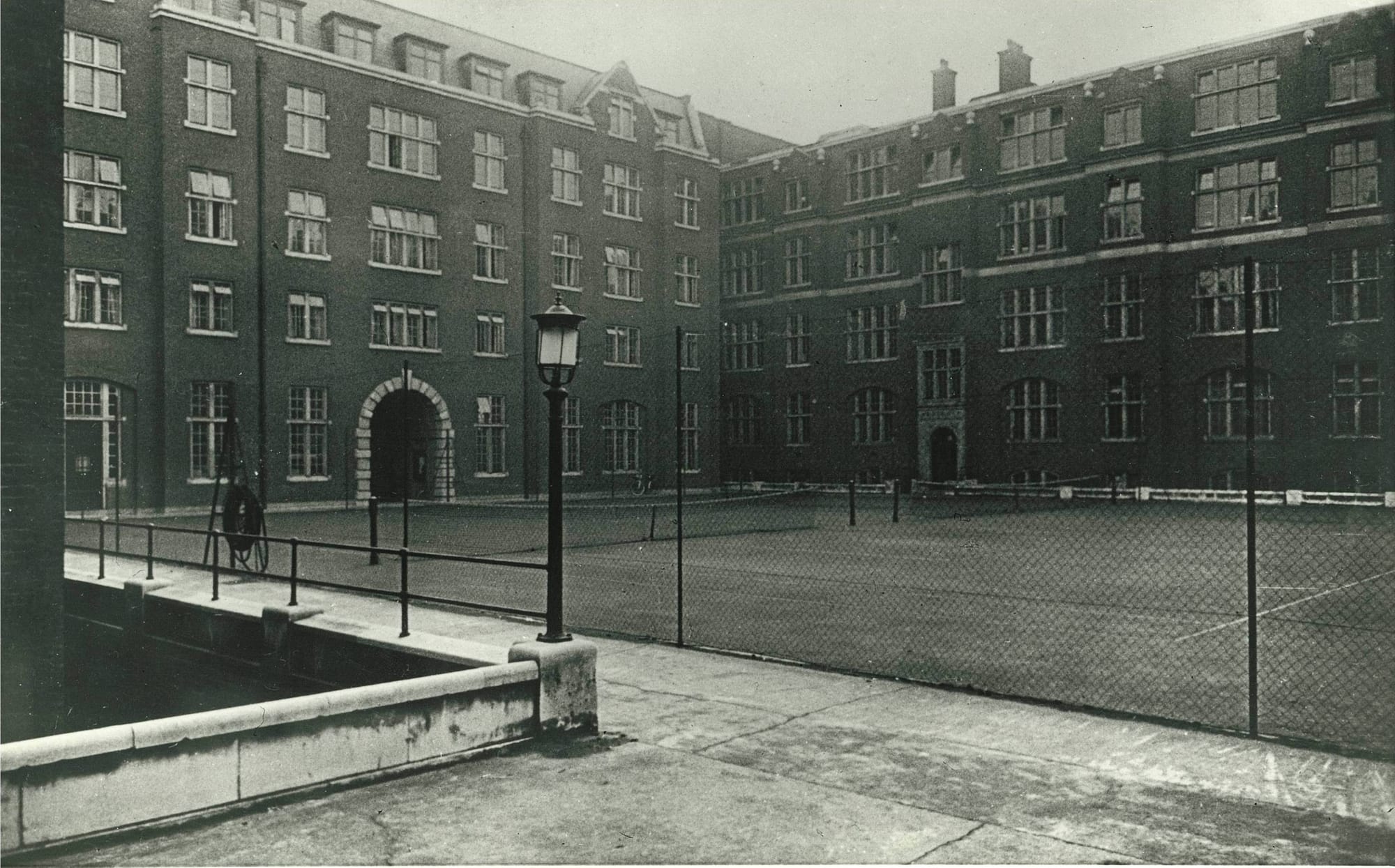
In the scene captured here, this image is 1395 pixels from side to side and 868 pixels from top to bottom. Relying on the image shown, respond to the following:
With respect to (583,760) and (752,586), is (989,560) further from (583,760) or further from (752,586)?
(583,760)

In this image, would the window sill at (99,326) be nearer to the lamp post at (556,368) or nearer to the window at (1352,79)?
Result: the lamp post at (556,368)

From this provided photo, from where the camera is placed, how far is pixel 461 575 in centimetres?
1616

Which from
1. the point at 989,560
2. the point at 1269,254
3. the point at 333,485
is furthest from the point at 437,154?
the point at 1269,254

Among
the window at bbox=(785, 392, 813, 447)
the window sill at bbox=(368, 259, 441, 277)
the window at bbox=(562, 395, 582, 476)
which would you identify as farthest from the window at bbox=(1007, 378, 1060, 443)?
the window sill at bbox=(368, 259, 441, 277)

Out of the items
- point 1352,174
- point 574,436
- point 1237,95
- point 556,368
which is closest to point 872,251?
point 1237,95

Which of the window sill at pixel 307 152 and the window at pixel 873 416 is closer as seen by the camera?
the window sill at pixel 307 152

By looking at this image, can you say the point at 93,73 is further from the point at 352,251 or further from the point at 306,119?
the point at 352,251

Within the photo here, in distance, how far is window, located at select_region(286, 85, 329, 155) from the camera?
31875 millimetres

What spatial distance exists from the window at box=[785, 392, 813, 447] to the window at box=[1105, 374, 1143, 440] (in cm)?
1350

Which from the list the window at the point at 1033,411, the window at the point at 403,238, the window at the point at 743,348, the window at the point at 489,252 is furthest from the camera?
the window at the point at 743,348

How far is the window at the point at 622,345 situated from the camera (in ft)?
138

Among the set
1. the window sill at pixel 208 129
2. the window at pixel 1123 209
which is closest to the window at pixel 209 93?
the window sill at pixel 208 129

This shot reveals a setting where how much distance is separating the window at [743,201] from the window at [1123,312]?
18131mm

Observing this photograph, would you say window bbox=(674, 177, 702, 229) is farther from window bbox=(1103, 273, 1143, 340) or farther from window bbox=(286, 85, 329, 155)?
window bbox=(1103, 273, 1143, 340)
